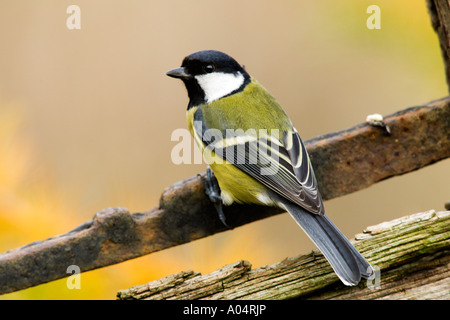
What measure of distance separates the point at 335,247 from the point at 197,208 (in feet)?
1.33

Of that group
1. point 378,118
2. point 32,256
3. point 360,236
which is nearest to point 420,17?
point 378,118

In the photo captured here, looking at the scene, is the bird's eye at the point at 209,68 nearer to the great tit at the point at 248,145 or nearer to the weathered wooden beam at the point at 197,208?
the great tit at the point at 248,145

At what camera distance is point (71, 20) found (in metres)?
1.75

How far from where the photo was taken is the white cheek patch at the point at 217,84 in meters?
2.47

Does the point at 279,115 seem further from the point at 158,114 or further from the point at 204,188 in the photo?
the point at 204,188

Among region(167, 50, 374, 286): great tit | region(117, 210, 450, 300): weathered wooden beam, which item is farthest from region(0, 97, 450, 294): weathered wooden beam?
region(117, 210, 450, 300): weathered wooden beam

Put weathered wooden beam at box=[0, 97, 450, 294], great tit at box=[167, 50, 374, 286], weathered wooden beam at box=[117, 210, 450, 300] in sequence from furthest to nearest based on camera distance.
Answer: great tit at box=[167, 50, 374, 286] → weathered wooden beam at box=[0, 97, 450, 294] → weathered wooden beam at box=[117, 210, 450, 300]

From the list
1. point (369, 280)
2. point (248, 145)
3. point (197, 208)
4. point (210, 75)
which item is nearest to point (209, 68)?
point (210, 75)

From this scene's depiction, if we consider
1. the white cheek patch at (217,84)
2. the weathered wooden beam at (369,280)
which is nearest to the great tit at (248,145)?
the white cheek patch at (217,84)

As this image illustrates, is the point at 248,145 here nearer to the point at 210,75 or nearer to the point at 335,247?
the point at 210,75

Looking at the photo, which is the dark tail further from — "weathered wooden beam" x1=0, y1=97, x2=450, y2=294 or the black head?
the black head

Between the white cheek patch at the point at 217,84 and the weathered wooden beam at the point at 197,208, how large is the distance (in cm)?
86

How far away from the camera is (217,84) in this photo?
2.49 metres

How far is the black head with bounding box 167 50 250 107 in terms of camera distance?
7.80 ft
